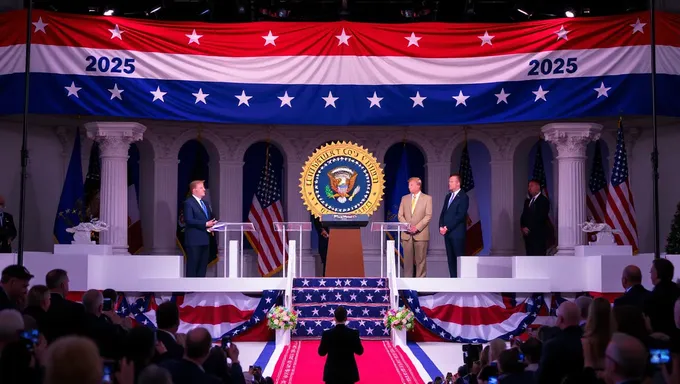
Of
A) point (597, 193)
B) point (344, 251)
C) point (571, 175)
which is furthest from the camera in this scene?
point (597, 193)

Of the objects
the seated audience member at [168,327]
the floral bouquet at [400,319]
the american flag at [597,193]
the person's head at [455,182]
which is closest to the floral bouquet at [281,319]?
the floral bouquet at [400,319]

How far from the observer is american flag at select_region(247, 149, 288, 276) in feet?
65.9

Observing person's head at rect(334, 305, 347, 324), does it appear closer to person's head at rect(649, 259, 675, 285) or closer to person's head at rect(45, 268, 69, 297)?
person's head at rect(45, 268, 69, 297)

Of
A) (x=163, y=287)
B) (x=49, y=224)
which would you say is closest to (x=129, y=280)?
(x=163, y=287)

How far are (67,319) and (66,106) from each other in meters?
9.46

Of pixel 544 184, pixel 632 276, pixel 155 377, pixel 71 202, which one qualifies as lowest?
pixel 155 377

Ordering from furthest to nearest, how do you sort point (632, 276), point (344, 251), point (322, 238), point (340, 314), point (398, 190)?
point (398, 190), point (322, 238), point (344, 251), point (340, 314), point (632, 276)

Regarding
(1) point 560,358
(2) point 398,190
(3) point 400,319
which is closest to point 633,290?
(1) point 560,358

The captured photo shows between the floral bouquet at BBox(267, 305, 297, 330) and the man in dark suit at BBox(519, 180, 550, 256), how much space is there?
5.14 m

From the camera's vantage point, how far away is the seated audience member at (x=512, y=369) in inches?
257

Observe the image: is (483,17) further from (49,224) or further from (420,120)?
(49,224)

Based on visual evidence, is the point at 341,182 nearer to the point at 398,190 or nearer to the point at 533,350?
the point at 398,190

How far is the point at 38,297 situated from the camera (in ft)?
24.0

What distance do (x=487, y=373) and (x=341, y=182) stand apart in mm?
9563
